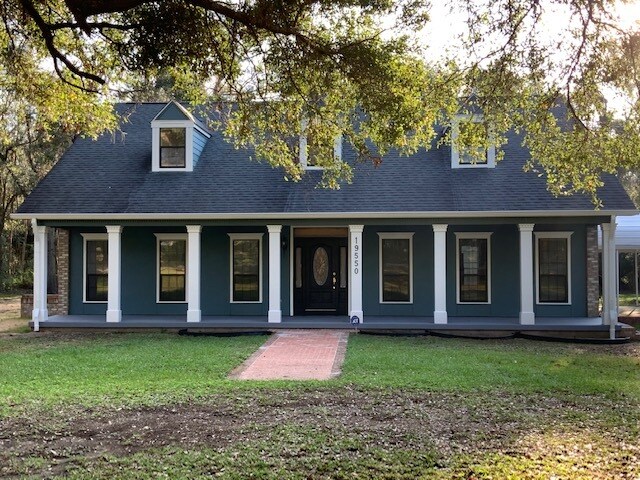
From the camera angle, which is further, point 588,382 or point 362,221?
point 362,221

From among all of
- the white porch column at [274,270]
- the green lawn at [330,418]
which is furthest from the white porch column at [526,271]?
the white porch column at [274,270]

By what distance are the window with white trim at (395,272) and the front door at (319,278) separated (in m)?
1.16

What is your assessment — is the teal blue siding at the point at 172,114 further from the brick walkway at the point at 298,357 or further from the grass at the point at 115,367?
the brick walkway at the point at 298,357

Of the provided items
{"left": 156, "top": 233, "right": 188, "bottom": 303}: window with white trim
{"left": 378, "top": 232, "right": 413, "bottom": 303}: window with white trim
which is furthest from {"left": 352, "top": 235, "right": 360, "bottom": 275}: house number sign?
{"left": 156, "top": 233, "right": 188, "bottom": 303}: window with white trim

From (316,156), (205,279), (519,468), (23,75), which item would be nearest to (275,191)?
(205,279)

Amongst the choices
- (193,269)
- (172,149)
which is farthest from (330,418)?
(172,149)

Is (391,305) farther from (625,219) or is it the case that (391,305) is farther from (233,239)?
(625,219)

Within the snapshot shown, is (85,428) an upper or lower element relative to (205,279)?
lower

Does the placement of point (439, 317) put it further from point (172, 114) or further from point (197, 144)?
Answer: point (172, 114)

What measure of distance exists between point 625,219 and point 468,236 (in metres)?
6.92

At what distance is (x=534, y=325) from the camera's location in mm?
15391

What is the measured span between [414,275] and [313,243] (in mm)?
2895

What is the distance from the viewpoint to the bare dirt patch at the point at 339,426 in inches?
246

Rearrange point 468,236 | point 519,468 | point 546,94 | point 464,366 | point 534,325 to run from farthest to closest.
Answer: point 468,236 → point 534,325 → point 464,366 → point 546,94 → point 519,468
